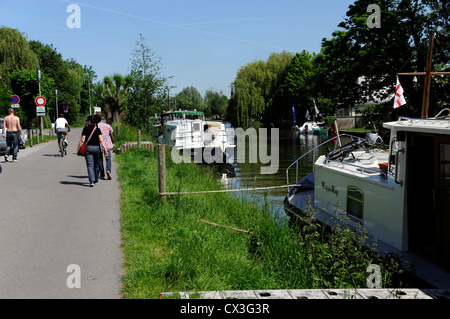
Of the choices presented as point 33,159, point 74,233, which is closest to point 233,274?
point 74,233

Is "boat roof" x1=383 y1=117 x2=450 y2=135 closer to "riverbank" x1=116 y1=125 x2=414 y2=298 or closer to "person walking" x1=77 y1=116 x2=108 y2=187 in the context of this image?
"riverbank" x1=116 y1=125 x2=414 y2=298

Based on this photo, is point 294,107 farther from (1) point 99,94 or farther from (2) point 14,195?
(2) point 14,195

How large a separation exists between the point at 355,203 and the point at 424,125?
249cm

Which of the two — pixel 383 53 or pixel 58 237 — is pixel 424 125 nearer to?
pixel 58 237

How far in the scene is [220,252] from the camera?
267 inches

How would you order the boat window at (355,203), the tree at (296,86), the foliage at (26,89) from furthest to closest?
the tree at (296,86) < the foliage at (26,89) < the boat window at (355,203)

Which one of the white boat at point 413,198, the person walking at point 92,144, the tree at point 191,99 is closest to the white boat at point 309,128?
the person walking at point 92,144

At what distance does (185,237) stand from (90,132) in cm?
557

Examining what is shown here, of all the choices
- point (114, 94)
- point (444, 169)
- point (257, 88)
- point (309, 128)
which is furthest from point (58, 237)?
point (257, 88)

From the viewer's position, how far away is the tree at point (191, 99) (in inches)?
4719

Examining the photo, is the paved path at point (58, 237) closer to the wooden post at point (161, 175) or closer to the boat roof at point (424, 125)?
the wooden post at point (161, 175)

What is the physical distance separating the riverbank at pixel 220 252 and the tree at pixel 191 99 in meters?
111

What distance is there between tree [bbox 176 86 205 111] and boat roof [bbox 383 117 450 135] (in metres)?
113

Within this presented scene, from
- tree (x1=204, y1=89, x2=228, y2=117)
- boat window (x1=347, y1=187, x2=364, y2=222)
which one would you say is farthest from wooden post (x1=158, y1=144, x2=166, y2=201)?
tree (x1=204, y1=89, x2=228, y2=117)
